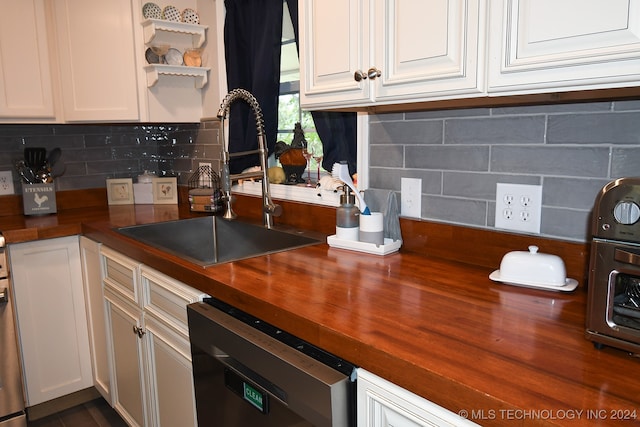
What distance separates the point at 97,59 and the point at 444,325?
222cm

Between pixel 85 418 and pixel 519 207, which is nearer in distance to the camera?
pixel 519 207

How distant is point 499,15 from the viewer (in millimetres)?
948

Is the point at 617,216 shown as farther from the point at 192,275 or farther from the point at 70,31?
the point at 70,31

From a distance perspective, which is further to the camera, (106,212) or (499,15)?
(106,212)

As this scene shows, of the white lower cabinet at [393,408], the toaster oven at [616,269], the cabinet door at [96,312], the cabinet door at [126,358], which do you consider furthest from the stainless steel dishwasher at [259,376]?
the cabinet door at [96,312]

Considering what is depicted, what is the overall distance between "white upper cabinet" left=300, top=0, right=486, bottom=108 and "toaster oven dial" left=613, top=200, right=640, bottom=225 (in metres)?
0.38

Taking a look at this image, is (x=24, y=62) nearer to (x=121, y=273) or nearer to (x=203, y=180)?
(x=203, y=180)

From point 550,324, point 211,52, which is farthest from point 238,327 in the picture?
point 211,52

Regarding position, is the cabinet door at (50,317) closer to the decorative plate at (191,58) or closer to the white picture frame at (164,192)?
the white picture frame at (164,192)

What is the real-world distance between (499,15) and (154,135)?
8.31 feet

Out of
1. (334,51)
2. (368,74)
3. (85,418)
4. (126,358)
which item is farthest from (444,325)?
(85,418)

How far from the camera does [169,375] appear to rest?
5.34 ft

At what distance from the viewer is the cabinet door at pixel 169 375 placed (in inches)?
59.4

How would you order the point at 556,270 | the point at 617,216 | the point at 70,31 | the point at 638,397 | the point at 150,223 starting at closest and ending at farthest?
the point at 638,397 → the point at 617,216 → the point at 556,270 → the point at 150,223 → the point at 70,31
